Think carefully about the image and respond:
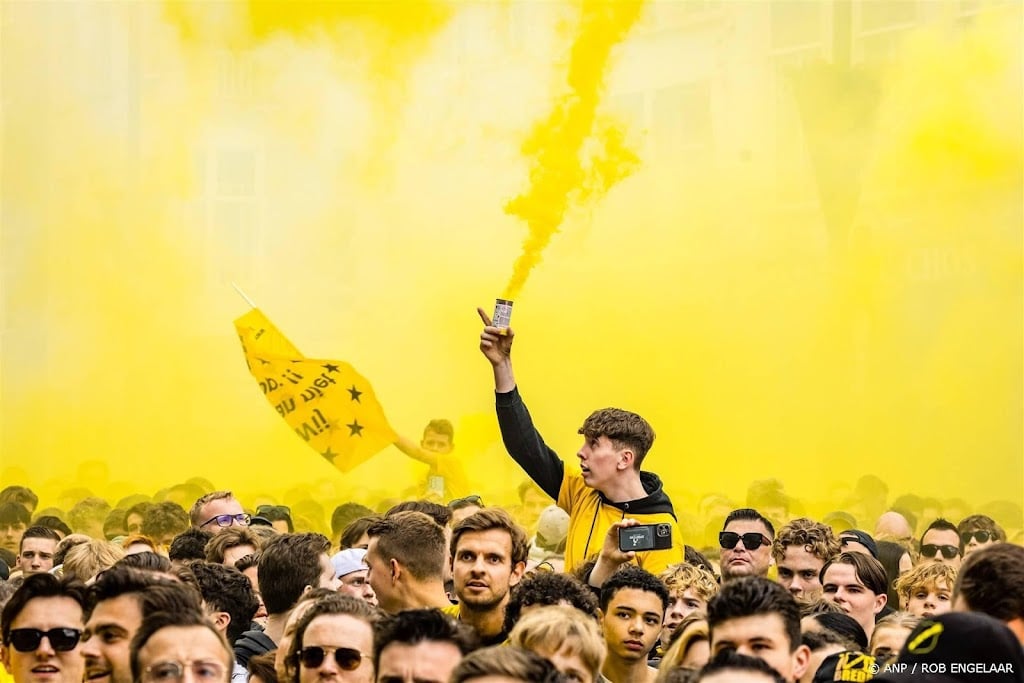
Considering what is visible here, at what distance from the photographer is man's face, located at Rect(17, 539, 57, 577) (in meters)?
8.18

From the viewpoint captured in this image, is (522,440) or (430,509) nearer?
(522,440)

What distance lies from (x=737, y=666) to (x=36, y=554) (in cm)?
552

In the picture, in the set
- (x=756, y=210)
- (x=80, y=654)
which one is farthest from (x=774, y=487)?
(x=80, y=654)

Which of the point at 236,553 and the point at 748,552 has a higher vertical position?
the point at 748,552

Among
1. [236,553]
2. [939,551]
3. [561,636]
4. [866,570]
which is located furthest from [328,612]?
[939,551]

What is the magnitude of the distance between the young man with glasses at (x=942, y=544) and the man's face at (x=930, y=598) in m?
2.29

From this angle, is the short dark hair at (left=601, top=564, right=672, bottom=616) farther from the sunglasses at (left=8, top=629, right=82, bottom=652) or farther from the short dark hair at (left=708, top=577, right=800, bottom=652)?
the sunglasses at (left=8, top=629, right=82, bottom=652)

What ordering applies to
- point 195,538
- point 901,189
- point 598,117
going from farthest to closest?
point 598,117, point 901,189, point 195,538

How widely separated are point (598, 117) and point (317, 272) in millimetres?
4367

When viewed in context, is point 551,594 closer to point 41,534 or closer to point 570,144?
point 41,534

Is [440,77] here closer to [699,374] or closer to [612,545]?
[699,374]

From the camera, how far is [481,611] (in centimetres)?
536

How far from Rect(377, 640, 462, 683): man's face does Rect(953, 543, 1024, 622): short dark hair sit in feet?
4.45

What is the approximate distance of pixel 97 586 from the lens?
4.92 meters
